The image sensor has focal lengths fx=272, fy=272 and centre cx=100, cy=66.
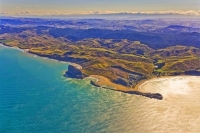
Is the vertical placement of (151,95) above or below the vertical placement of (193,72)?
below

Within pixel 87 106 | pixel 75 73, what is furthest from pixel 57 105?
pixel 75 73

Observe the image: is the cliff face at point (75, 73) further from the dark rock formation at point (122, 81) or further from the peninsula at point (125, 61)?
the dark rock formation at point (122, 81)

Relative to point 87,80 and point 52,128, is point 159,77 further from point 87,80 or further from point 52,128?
point 52,128

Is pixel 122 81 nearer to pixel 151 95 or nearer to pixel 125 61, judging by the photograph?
pixel 151 95

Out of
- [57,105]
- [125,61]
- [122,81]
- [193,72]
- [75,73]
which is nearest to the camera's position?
[57,105]

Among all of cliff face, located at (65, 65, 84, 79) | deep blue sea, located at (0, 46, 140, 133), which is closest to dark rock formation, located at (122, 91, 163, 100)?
deep blue sea, located at (0, 46, 140, 133)

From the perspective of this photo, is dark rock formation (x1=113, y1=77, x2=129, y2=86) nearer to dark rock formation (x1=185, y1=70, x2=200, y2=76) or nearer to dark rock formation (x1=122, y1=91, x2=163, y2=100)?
dark rock formation (x1=122, y1=91, x2=163, y2=100)

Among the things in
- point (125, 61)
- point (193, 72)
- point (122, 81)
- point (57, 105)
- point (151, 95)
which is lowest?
point (57, 105)

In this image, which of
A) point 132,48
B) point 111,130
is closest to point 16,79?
point 111,130

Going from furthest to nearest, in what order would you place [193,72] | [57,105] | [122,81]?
1. [193,72]
2. [122,81]
3. [57,105]
